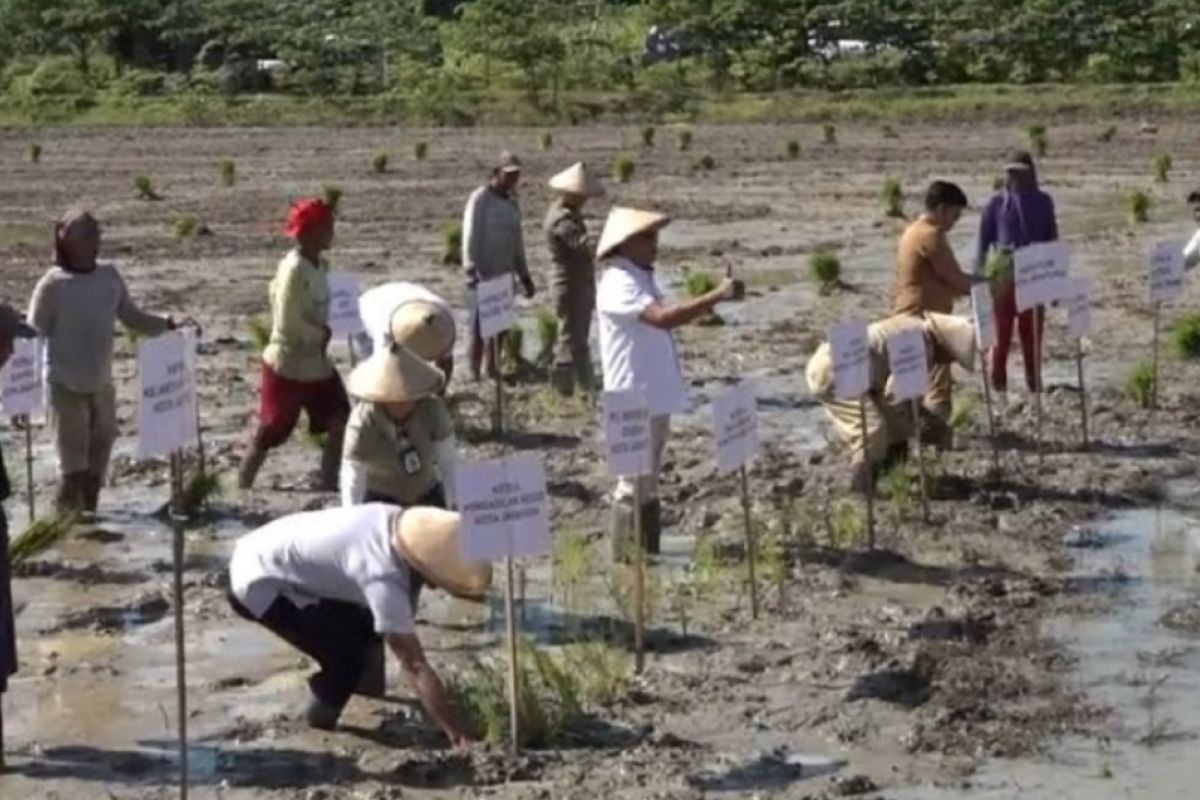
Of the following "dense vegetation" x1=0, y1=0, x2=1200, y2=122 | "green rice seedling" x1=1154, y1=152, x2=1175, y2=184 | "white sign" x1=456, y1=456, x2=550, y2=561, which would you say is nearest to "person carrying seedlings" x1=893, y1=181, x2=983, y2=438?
"white sign" x1=456, y1=456, x2=550, y2=561

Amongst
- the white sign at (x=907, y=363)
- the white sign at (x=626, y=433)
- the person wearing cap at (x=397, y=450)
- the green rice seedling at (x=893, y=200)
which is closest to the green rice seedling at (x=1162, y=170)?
the green rice seedling at (x=893, y=200)

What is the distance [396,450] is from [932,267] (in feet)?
14.9

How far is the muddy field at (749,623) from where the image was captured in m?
8.39

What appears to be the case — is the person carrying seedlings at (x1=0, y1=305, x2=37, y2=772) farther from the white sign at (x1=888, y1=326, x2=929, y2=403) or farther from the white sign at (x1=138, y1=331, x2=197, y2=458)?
the white sign at (x1=888, y1=326, x2=929, y2=403)

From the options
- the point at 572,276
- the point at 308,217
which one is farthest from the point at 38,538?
the point at 572,276

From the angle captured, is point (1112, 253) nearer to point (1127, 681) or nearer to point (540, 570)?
point (540, 570)

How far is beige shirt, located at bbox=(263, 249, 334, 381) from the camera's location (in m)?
12.3

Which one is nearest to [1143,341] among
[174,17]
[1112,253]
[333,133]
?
[1112,253]

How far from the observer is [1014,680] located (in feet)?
30.6

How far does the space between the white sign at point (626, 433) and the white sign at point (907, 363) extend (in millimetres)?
2265

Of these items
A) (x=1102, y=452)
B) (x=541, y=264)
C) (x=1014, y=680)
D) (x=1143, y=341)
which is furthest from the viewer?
(x=541, y=264)

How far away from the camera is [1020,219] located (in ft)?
49.2

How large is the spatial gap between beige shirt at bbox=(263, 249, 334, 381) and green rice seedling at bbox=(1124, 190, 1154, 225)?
15.3 m

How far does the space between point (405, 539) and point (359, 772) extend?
2.63 ft
